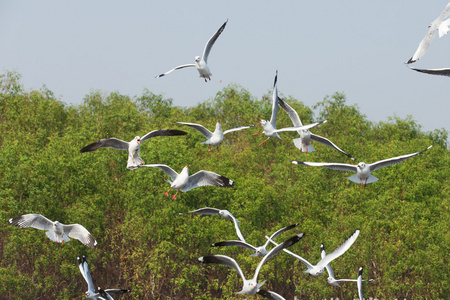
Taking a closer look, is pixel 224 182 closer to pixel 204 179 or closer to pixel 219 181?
pixel 219 181

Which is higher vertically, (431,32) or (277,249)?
(431,32)

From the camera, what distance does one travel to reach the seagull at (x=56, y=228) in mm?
24844

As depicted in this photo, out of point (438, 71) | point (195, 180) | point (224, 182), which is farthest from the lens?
point (195, 180)

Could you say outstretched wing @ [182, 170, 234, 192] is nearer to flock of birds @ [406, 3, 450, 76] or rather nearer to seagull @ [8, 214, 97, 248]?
seagull @ [8, 214, 97, 248]

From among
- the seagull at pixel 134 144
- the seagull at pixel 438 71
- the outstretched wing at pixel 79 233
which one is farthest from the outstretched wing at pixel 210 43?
the seagull at pixel 438 71

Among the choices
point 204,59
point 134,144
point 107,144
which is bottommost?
point 134,144

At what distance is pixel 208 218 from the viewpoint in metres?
38.4

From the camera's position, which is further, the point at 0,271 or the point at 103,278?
the point at 103,278

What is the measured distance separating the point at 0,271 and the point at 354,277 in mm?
16221

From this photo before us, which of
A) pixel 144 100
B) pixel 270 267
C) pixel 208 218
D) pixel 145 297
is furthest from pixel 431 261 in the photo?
pixel 144 100

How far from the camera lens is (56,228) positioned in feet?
82.0

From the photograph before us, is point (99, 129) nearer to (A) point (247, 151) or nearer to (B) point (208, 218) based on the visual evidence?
(A) point (247, 151)

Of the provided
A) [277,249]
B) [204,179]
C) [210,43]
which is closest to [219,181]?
[204,179]

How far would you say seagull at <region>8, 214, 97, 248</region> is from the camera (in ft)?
81.5
